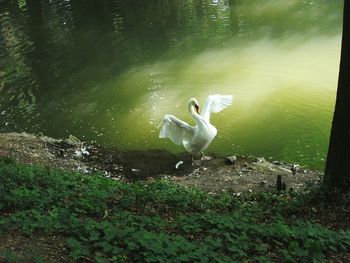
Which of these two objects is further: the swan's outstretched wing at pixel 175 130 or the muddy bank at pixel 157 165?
the swan's outstretched wing at pixel 175 130

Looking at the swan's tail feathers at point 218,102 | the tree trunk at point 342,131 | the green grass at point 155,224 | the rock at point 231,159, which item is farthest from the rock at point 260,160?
the tree trunk at point 342,131

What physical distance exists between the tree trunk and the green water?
415 cm

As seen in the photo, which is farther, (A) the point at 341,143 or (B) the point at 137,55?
(B) the point at 137,55

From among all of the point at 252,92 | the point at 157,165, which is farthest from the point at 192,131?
the point at 252,92

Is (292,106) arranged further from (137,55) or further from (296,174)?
(137,55)

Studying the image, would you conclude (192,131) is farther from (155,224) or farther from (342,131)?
(155,224)

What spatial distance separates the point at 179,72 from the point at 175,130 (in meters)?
5.97

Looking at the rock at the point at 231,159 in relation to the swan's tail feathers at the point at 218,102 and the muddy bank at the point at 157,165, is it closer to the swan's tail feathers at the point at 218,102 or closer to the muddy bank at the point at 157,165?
the muddy bank at the point at 157,165

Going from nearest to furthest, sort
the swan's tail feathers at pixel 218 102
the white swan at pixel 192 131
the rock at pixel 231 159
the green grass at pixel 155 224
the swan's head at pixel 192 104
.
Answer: the green grass at pixel 155 224 < the rock at pixel 231 159 < the white swan at pixel 192 131 < the swan's head at pixel 192 104 < the swan's tail feathers at pixel 218 102

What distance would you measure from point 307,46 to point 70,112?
876 cm

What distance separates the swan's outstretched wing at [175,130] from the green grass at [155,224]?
354 cm

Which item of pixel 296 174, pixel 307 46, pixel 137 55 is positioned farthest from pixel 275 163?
pixel 137 55

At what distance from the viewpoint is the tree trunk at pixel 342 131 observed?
6.23 meters

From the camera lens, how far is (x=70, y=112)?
15.2 meters
